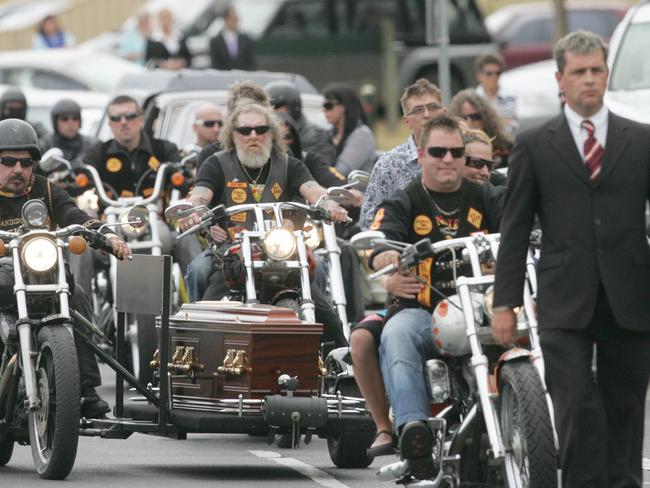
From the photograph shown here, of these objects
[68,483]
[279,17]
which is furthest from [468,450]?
[279,17]

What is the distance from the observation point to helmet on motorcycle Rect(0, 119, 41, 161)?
456 inches

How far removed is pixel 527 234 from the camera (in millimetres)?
8531

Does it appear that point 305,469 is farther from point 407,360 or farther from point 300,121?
point 300,121

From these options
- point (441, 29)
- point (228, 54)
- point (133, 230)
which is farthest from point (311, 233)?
point (228, 54)

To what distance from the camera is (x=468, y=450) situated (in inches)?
360

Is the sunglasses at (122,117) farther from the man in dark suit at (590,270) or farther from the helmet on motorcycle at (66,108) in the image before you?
the man in dark suit at (590,270)

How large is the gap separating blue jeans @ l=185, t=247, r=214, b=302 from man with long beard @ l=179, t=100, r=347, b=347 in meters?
0.07

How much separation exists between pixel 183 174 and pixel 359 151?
82.2 inches

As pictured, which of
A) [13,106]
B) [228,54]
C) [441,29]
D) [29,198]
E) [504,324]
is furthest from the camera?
[228,54]

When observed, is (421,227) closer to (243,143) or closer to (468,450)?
(468,450)

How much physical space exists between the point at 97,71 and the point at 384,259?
1892 cm

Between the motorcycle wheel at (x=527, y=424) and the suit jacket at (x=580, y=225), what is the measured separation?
0.29 m

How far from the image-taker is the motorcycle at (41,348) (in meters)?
10.6

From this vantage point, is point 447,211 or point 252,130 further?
point 252,130
